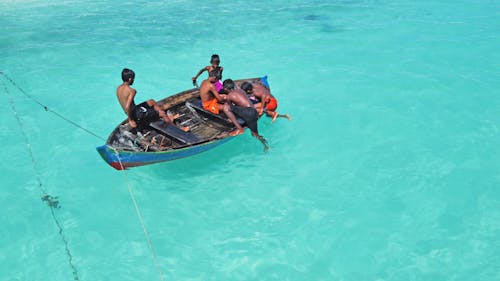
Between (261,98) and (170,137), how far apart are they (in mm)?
2941

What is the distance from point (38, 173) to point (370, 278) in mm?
9358

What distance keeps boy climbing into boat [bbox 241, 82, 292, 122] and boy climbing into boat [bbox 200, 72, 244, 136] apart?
3.02 ft

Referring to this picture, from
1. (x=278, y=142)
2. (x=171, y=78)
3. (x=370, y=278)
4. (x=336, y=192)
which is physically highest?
(x=171, y=78)

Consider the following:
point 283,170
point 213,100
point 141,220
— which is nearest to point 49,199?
point 141,220

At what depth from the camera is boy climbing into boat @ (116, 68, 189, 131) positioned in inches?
389

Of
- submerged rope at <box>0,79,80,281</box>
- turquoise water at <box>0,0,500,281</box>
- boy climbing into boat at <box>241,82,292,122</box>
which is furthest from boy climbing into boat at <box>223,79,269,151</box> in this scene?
submerged rope at <box>0,79,80,281</box>

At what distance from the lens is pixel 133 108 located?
10180 mm

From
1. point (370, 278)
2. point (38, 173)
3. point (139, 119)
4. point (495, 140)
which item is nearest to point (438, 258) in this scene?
point (370, 278)

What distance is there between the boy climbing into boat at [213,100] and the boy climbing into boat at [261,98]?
919mm

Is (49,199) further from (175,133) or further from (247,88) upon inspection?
(247,88)

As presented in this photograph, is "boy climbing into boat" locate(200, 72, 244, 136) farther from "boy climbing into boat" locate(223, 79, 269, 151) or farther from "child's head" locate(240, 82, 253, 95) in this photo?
"child's head" locate(240, 82, 253, 95)

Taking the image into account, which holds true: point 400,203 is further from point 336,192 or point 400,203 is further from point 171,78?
point 171,78

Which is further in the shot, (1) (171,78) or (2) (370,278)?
(1) (171,78)

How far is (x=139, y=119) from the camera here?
410 inches
